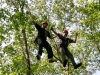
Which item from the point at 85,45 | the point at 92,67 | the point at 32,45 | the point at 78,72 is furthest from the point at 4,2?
the point at 92,67

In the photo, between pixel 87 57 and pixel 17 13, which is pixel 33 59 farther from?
pixel 17 13

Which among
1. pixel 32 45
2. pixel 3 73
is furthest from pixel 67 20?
pixel 3 73

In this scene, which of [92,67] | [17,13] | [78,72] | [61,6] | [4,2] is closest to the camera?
[17,13]

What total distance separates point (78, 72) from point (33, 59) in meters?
8.53

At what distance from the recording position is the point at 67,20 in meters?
30.7

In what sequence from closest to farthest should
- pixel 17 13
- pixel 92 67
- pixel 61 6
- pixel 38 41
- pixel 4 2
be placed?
1. pixel 38 41
2. pixel 17 13
3. pixel 4 2
4. pixel 61 6
5. pixel 92 67

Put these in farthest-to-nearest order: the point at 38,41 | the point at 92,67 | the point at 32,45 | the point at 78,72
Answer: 1. the point at 92,67
2. the point at 78,72
3. the point at 32,45
4. the point at 38,41

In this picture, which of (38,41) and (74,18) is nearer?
(38,41)

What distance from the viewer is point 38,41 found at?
11.6 metres

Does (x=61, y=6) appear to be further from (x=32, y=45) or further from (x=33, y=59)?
(x=33, y=59)

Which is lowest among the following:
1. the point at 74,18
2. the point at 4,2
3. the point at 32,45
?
the point at 32,45

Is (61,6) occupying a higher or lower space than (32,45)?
higher

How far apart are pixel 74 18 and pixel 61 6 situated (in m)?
2.52

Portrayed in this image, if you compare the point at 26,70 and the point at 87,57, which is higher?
the point at 26,70
